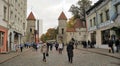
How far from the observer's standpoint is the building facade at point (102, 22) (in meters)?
29.1

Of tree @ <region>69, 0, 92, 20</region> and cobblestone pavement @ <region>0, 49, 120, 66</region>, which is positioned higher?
tree @ <region>69, 0, 92, 20</region>

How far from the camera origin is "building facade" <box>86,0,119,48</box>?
95.4ft

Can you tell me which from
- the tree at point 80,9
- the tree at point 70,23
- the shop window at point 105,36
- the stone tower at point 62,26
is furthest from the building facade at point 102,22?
the stone tower at point 62,26

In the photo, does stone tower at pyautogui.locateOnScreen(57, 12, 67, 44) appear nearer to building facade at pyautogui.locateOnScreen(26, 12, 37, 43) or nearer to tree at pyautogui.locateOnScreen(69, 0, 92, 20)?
building facade at pyautogui.locateOnScreen(26, 12, 37, 43)

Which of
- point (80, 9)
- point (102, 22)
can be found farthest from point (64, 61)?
point (80, 9)

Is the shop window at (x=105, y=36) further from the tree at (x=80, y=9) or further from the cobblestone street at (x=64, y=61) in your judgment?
the tree at (x=80, y=9)

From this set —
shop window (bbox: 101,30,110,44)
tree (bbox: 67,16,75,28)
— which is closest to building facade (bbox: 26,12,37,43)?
tree (bbox: 67,16,75,28)

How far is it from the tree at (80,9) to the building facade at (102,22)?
32.3m

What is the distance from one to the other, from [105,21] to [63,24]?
65096 mm

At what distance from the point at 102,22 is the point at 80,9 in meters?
42.2

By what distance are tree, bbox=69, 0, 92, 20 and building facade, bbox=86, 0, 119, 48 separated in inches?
1271

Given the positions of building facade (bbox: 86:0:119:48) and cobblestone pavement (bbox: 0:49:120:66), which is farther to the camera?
building facade (bbox: 86:0:119:48)

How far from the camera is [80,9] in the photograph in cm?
7562

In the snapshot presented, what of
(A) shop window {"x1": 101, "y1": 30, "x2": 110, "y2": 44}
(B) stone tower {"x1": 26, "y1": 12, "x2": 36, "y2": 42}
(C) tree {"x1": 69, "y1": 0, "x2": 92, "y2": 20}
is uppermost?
(C) tree {"x1": 69, "y1": 0, "x2": 92, "y2": 20}
